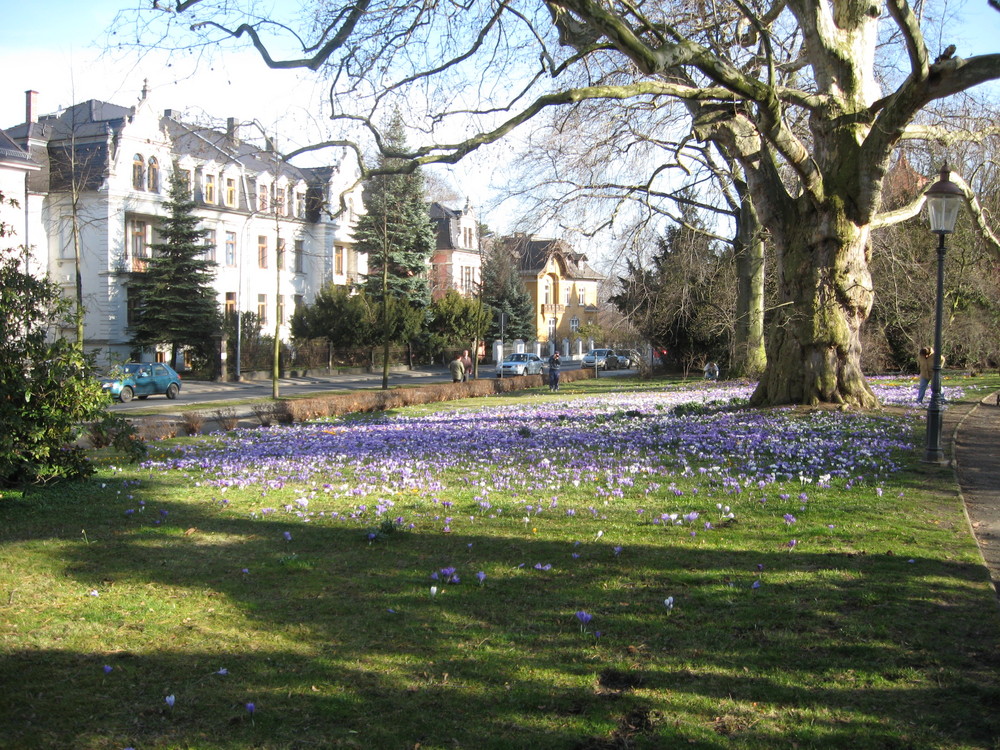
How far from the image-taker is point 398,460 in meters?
11.1

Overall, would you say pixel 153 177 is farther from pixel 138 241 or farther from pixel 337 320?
pixel 337 320

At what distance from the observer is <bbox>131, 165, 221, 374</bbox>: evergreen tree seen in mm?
44156

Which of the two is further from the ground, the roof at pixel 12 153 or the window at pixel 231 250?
the roof at pixel 12 153

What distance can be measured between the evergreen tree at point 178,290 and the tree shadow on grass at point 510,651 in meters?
40.5

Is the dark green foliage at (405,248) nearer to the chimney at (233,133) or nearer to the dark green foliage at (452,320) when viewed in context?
the dark green foliage at (452,320)

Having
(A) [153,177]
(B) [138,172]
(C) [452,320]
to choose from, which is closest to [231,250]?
(A) [153,177]

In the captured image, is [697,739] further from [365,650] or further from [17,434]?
[17,434]

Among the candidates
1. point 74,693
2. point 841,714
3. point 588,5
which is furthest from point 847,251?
point 74,693

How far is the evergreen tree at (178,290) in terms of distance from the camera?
44.2m

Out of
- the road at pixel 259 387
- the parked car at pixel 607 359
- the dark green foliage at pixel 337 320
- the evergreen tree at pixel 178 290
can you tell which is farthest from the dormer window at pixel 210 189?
the parked car at pixel 607 359

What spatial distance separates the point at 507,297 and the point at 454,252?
10432 mm

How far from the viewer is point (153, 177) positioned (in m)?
48.2

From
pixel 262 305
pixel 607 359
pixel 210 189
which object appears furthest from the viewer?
pixel 607 359

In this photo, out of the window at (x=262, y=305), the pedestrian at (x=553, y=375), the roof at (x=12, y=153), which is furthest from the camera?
the window at (x=262, y=305)
